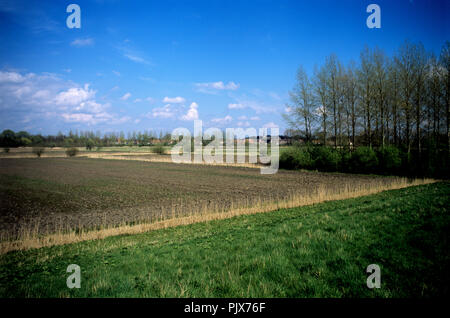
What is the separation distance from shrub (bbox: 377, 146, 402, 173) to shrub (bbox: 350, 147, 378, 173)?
77cm

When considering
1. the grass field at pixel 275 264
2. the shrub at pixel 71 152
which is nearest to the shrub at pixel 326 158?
the grass field at pixel 275 264

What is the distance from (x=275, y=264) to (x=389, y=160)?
119ft

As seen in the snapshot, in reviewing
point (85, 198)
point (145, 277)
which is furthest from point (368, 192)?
point (85, 198)

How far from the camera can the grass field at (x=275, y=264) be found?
4449mm

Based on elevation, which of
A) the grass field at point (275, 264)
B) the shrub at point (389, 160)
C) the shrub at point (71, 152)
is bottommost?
the grass field at point (275, 264)

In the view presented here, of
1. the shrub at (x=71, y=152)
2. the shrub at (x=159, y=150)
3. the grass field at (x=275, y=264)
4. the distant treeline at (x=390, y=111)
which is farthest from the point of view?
the shrub at (x=159, y=150)

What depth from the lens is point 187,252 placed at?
702 cm

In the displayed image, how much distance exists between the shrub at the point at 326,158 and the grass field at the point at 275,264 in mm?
33336

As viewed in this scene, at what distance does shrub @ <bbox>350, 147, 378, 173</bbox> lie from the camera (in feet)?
117

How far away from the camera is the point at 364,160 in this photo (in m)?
36.0

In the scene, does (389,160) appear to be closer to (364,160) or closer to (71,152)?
(364,160)

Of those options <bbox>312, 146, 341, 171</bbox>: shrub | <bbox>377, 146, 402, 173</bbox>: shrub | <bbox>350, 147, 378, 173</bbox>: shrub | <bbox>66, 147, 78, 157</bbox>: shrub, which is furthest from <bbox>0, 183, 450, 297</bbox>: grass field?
<bbox>66, 147, 78, 157</bbox>: shrub

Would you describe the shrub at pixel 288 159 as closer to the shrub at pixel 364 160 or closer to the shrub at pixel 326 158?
the shrub at pixel 326 158

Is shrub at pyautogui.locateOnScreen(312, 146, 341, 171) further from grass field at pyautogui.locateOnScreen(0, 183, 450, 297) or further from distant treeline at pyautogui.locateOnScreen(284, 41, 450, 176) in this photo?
grass field at pyautogui.locateOnScreen(0, 183, 450, 297)
